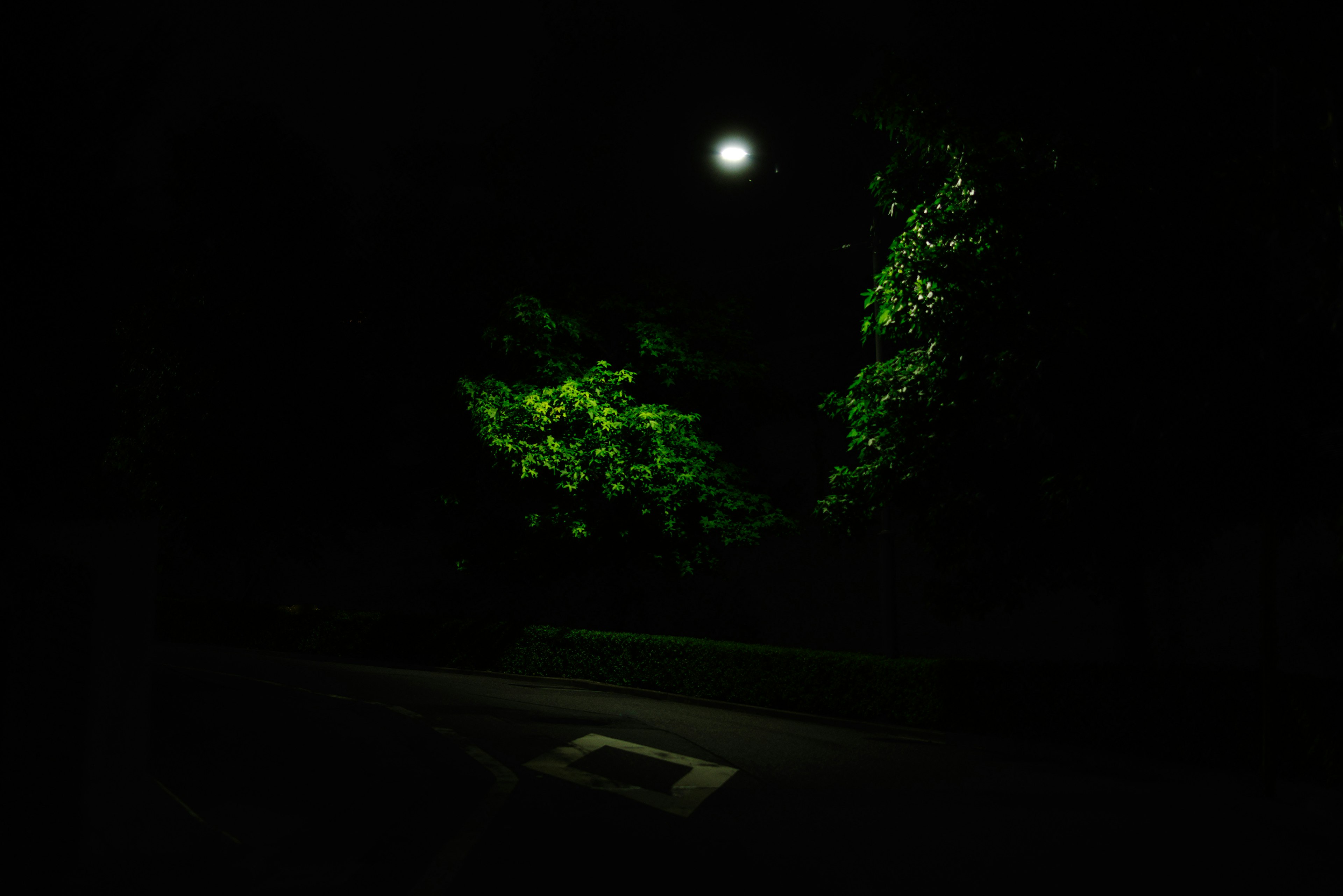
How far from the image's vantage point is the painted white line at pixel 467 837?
6.60 meters

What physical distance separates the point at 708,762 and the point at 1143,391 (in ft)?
20.5

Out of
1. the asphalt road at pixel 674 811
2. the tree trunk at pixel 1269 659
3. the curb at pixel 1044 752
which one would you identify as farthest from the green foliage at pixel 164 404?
the tree trunk at pixel 1269 659

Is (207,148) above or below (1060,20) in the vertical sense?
above

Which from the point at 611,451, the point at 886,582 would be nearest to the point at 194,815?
the point at 886,582

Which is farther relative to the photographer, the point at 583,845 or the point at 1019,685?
the point at 1019,685

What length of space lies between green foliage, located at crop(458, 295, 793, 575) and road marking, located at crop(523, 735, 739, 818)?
8755mm

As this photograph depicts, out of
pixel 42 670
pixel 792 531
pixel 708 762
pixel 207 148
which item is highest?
pixel 207 148

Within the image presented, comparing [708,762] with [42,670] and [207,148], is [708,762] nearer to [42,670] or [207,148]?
[42,670]

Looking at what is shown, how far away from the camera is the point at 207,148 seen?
29531 mm

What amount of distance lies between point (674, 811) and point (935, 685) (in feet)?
23.2

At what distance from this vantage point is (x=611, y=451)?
2156cm

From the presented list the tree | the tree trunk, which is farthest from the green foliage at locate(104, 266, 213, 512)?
the tree trunk

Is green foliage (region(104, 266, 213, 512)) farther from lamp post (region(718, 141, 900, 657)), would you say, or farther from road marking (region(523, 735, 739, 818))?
road marking (region(523, 735, 739, 818))

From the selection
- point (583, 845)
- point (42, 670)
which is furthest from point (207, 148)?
point (583, 845)
